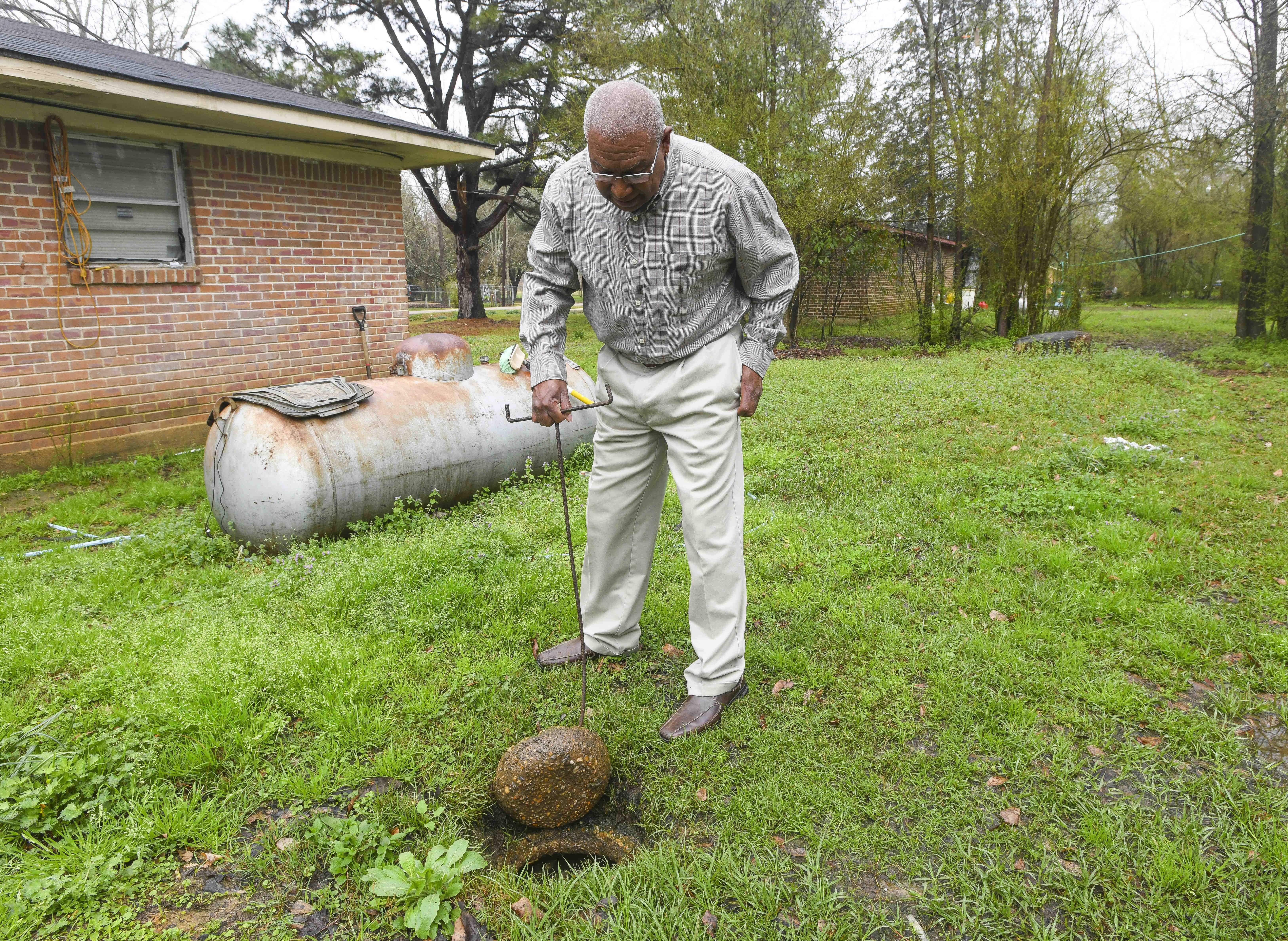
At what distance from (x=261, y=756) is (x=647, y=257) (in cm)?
216

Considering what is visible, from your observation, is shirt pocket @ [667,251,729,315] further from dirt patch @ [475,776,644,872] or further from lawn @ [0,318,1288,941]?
dirt patch @ [475,776,644,872]

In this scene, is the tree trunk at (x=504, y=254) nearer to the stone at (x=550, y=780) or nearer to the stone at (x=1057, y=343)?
the stone at (x=1057, y=343)

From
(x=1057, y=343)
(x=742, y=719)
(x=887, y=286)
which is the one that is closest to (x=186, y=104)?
(x=742, y=719)

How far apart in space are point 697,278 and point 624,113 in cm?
59

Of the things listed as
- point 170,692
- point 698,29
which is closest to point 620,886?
point 170,692

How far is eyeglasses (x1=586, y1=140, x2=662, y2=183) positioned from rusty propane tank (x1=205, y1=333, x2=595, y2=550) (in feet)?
9.29

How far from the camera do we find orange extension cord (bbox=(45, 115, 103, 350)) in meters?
6.16

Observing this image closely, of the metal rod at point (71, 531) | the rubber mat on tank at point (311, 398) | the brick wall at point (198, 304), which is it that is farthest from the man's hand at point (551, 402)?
the brick wall at point (198, 304)

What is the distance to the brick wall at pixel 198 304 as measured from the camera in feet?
20.1

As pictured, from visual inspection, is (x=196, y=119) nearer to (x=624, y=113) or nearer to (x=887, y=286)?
(x=624, y=113)

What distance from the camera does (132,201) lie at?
6.68m

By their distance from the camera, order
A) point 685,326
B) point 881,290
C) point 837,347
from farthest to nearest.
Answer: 1. point 881,290
2. point 837,347
3. point 685,326

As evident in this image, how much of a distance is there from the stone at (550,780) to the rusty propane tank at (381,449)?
8.58 ft

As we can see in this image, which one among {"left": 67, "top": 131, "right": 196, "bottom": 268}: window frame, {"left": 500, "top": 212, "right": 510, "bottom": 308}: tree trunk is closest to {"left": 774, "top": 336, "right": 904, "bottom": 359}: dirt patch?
{"left": 67, "top": 131, "right": 196, "bottom": 268}: window frame
